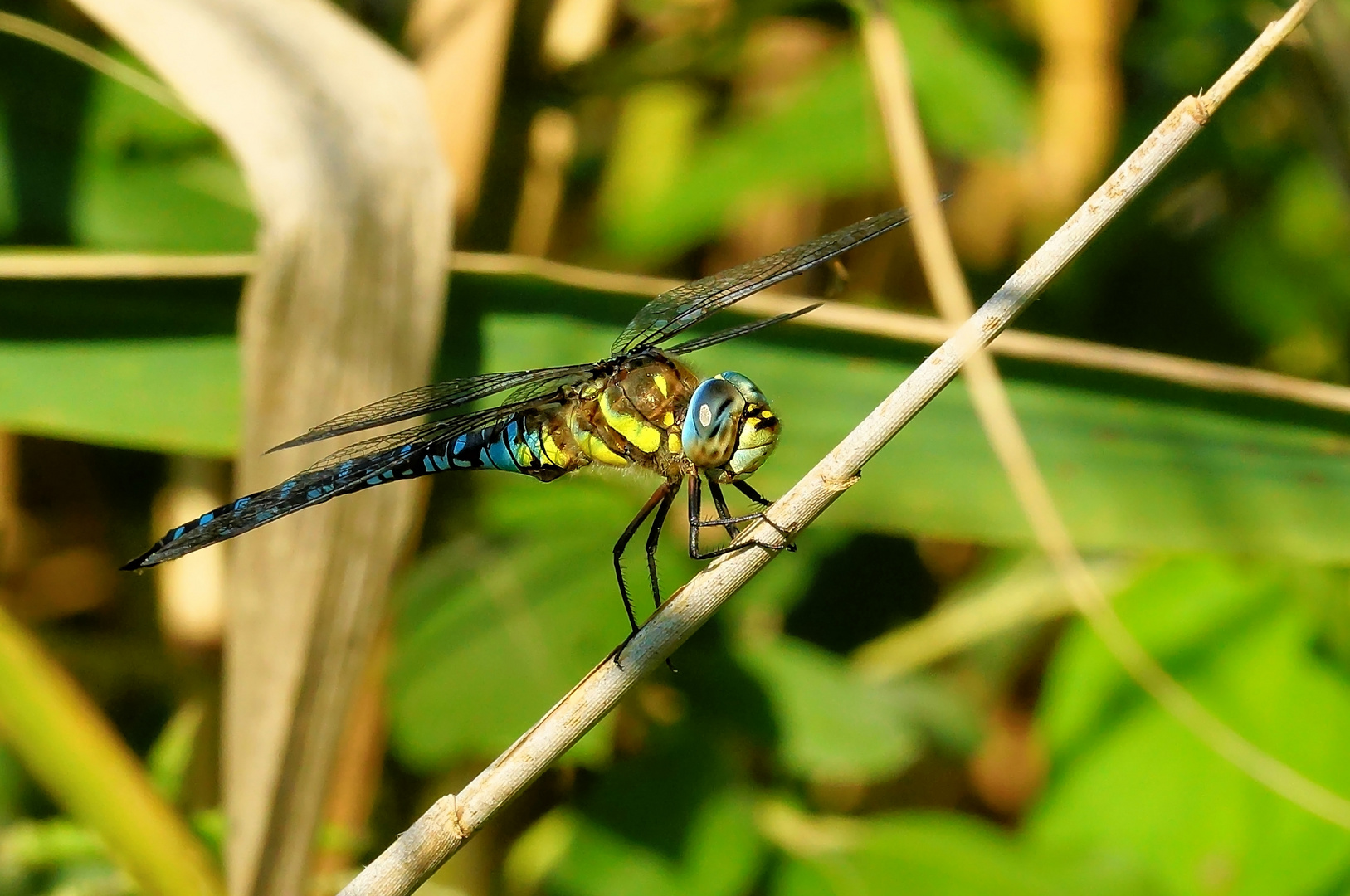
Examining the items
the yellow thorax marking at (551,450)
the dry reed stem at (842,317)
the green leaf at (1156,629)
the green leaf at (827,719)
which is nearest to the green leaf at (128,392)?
the dry reed stem at (842,317)

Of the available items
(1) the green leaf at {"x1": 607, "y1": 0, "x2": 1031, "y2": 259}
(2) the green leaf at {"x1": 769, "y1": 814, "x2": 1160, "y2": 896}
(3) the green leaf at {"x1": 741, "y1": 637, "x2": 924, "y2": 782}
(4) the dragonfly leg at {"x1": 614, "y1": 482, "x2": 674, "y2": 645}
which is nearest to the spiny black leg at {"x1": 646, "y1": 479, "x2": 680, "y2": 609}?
(4) the dragonfly leg at {"x1": 614, "y1": 482, "x2": 674, "y2": 645}

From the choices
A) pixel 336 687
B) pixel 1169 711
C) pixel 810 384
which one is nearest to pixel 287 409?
pixel 336 687

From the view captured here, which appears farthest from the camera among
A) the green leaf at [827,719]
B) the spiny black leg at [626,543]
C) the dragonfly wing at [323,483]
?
the green leaf at [827,719]

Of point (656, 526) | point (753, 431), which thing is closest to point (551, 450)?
point (656, 526)

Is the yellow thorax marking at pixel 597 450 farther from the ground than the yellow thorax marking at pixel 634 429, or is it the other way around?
the yellow thorax marking at pixel 634 429

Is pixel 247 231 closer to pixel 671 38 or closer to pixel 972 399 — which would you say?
pixel 671 38

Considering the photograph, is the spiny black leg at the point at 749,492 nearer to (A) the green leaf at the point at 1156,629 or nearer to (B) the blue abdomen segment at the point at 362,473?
(B) the blue abdomen segment at the point at 362,473

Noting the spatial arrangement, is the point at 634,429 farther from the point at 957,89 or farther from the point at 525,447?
the point at 957,89
